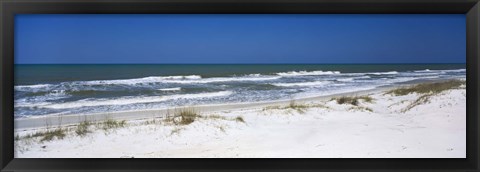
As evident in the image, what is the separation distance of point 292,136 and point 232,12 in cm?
94

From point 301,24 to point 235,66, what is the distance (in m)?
0.62

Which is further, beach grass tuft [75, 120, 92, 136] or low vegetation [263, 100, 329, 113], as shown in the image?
low vegetation [263, 100, 329, 113]

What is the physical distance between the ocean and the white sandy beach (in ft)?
0.60

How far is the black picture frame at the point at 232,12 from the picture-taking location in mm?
2184

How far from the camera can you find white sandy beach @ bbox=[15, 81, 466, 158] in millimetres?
2418

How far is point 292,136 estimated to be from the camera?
105 inches

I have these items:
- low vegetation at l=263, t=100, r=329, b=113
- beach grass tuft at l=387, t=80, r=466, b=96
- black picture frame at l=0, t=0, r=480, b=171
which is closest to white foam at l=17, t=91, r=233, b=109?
low vegetation at l=263, t=100, r=329, b=113

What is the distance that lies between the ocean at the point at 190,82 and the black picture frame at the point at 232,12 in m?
0.36

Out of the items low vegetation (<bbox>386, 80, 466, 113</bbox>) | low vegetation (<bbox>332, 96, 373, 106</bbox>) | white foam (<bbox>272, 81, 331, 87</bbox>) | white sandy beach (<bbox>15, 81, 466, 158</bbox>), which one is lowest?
white sandy beach (<bbox>15, 81, 466, 158</bbox>)

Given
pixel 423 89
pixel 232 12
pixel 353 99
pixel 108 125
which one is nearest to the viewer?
pixel 232 12

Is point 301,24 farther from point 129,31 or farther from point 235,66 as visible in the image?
point 129,31

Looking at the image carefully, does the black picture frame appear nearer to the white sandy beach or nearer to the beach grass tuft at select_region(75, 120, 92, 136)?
the white sandy beach

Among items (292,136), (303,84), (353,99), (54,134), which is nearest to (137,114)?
(54,134)

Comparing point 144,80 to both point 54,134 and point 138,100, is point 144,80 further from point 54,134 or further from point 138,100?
point 54,134
